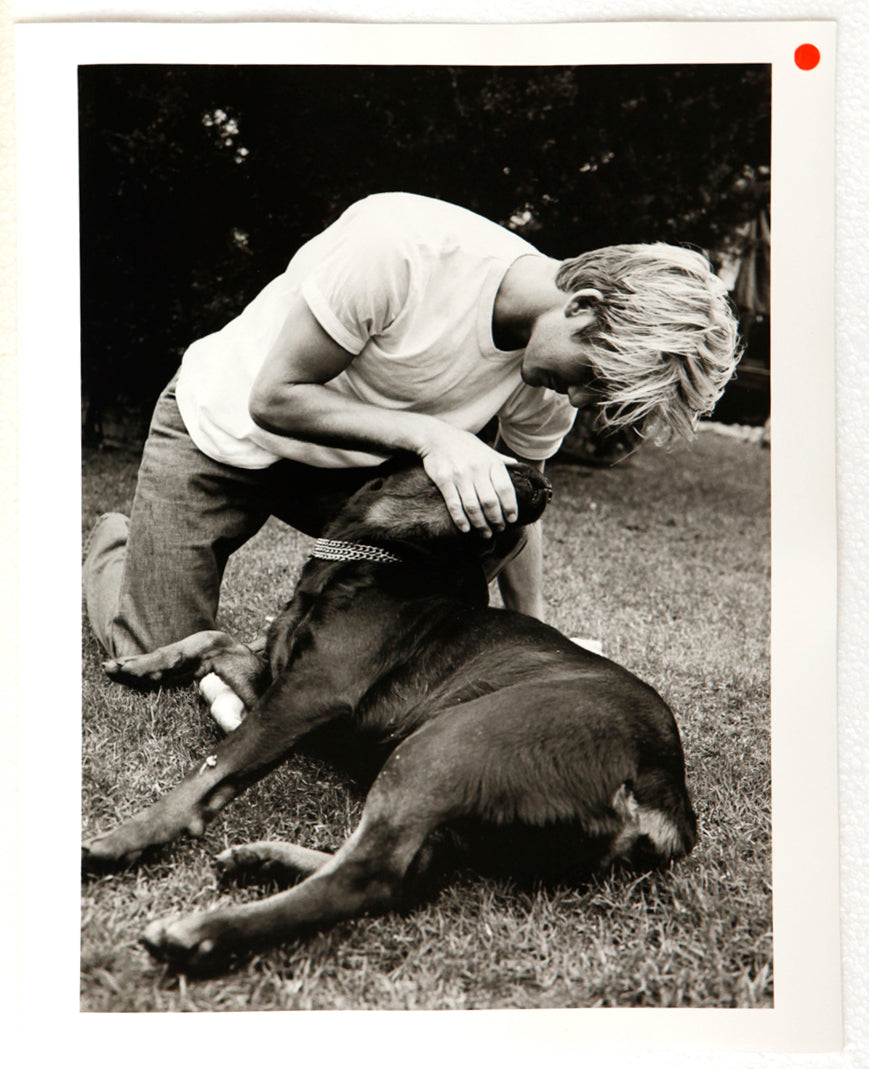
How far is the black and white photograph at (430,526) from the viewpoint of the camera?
1500 millimetres

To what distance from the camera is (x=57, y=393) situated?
168 cm

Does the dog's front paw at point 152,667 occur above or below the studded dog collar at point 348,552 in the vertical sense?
below

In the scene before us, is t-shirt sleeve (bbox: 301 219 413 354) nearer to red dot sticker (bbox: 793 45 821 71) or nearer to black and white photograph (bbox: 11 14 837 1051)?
black and white photograph (bbox: 11 14 837 1051)

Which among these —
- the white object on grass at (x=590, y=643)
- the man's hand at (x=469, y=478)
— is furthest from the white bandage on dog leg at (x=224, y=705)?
the white object on grass at (x=590, y=643)

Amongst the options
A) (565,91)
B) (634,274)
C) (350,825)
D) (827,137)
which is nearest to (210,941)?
(350,825)

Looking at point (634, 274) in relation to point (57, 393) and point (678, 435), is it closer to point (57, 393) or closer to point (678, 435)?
point (678, 435)

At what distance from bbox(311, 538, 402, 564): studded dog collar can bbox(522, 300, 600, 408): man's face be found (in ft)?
1.41

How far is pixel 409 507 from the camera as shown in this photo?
5.14ft

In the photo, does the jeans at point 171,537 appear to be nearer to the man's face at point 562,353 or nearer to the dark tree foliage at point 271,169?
the dark tree foliage at point 271,169

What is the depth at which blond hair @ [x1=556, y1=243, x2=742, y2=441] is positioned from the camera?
158cm

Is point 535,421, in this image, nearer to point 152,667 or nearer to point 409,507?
point 409,507

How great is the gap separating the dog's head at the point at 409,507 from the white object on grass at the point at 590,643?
26cm

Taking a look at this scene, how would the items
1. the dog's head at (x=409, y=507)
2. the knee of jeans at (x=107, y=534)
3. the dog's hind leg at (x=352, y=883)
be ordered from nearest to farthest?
the dog's hind leg at (x=352, y=883) → the dog's head at (x=409, y=507) → the knee of jeans at (x=107, y=534)

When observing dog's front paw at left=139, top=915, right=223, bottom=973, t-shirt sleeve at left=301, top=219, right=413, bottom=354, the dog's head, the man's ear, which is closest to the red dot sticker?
→ the man's ear
